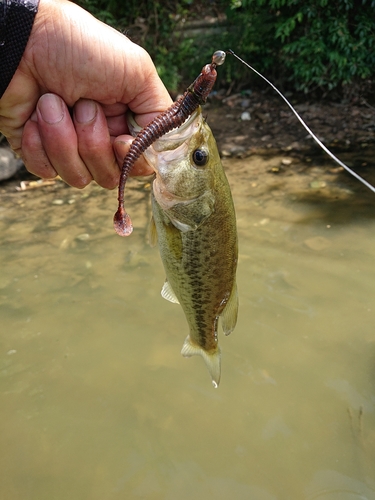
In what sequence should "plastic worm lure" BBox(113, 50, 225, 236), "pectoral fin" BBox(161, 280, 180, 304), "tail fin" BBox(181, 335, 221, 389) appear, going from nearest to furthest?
"plastic worm lure" BBox(113, 50, 225, 236)
"pectoral fin" BBox(161, 280, 180, 304)
"tail fin" BBox(181, 335, 221, 389)

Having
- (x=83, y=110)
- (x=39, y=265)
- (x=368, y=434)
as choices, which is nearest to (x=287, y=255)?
(x=368, y=434)

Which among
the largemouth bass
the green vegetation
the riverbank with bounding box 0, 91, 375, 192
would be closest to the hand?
the largemouth bass

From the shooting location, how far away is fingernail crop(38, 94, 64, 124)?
6.84 feet

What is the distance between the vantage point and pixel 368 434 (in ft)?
10.2

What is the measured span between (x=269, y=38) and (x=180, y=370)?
294 inches

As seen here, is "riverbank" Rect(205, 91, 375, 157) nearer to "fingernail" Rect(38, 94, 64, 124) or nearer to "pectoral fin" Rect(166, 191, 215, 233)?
"fingernail" Rect(38, 94, 64, 124)

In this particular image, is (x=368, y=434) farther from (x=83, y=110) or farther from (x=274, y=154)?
(x=274, y=154)

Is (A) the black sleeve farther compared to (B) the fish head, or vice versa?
(A) the black sleeve

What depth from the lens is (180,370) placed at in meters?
3.61

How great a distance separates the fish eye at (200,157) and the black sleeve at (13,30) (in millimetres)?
869

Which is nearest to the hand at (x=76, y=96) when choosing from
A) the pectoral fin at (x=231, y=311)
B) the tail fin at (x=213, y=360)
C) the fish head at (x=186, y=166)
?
the fish head at (x=186, y=166)

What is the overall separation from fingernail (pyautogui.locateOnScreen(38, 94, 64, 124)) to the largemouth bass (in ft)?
1.15

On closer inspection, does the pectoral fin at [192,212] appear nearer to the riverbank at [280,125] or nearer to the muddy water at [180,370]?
the muddy water at [180,370]

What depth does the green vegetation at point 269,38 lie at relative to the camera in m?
8.04
